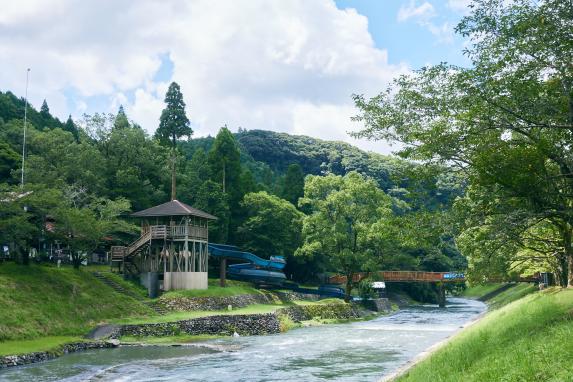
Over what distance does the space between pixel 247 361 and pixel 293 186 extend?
5819 centimetres

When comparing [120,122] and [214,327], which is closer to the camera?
[214,327]

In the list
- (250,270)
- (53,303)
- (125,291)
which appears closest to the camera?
(53,303)

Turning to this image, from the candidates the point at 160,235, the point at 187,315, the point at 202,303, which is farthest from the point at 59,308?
the point at 160,235

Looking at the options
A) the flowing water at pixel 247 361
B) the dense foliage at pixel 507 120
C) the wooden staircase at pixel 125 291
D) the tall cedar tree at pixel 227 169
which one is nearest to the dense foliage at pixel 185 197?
the tall cedar tree at pixel 227 169

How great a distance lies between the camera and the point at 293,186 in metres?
85.1

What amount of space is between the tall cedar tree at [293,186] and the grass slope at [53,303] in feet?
142

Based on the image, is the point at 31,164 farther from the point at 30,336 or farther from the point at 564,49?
the point at 564,49

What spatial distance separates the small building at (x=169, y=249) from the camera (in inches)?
1909

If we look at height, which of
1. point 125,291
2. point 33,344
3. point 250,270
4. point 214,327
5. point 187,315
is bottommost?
point 214,327

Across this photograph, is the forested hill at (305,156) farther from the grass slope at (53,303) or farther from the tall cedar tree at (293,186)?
the grass slope at (53,303)

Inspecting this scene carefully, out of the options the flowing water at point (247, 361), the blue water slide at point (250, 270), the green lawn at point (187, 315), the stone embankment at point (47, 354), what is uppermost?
the blue water slide at point (250, 270)

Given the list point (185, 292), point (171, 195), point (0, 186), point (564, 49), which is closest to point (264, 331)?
point (185, 292)

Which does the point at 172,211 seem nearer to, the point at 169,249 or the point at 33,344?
the point at 169,249

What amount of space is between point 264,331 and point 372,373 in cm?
1807
